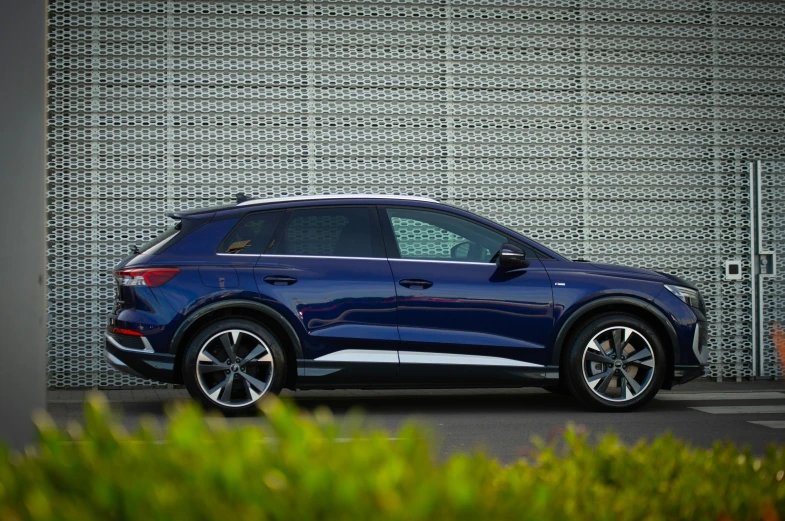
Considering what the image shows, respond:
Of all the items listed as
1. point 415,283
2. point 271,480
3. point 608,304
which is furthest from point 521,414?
point 271,480

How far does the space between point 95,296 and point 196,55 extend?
2.67 meters

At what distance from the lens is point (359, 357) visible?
788cm

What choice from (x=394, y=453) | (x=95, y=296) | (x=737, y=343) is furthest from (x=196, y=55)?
(x=394, y=453)

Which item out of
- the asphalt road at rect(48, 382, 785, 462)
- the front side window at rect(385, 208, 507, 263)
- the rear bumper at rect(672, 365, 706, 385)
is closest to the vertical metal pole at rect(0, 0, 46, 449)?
the asphalt road at rect(48, 382, 785, 462)

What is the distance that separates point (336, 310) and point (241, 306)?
2.34 feet

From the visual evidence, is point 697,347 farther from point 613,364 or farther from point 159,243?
point 159,243

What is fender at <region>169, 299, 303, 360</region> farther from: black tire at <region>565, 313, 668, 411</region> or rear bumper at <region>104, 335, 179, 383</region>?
black tire at <region>565, 313, 668, 411</region>

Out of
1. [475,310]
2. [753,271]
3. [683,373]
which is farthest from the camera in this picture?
[753,271]

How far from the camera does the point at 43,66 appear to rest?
9.51 ft

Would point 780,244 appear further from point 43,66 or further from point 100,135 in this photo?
point 43,66

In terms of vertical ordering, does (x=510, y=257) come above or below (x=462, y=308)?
above

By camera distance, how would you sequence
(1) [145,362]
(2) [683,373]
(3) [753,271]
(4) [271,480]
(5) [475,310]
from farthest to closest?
1. (3) [753,271]
2. (2) [683,373]
3. (5) [475,310]
4. (1) [145,362]
5. (4) [271,480]

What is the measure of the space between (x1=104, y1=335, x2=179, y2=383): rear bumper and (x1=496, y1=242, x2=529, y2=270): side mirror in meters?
2.60

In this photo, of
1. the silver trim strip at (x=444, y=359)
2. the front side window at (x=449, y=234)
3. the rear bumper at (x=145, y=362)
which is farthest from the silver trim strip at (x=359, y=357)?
the rear bumper at (x=145, y=362)
